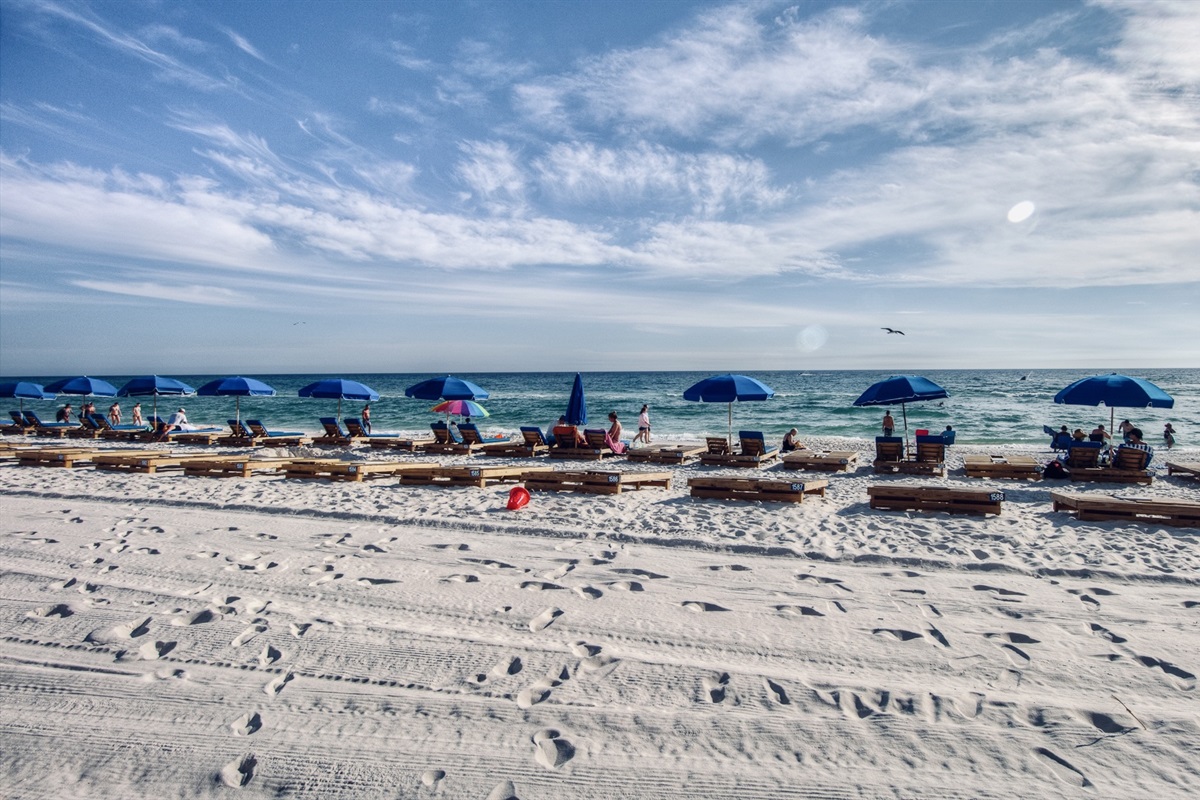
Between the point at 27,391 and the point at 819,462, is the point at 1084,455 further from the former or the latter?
the point at 27,391

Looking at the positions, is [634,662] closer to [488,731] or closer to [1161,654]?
[488,731]

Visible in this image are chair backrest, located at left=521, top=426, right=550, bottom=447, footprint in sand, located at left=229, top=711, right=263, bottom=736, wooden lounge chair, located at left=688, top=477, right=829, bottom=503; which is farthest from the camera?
chair backrest, located at left=521, top=426, right=550, bottom=447

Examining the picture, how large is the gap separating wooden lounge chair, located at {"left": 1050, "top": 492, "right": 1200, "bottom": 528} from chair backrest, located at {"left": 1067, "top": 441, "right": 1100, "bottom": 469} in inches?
185

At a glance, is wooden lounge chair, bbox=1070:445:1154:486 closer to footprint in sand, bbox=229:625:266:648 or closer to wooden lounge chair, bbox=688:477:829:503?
wooden lounge chair, bbox=688:477:829:503

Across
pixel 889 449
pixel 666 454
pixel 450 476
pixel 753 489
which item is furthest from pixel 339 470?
pixel 889 449

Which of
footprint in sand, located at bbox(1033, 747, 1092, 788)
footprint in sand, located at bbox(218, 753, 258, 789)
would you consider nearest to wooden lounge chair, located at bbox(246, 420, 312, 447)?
footprint in sand, located at bbox(218, 753, 258, 789)

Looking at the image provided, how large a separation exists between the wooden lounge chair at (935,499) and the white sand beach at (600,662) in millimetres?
936

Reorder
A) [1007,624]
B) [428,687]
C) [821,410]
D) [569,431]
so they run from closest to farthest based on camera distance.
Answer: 1. [428,687]
2. [1007,624]
3. [569,431]
4. [821,410]

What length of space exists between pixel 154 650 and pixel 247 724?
1383mm

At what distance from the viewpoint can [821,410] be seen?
40.0m

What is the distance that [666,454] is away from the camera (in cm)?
1511

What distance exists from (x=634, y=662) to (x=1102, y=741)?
2.53 metres

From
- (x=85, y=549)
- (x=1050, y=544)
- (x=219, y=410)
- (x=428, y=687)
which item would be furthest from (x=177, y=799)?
(x=219, y=410)

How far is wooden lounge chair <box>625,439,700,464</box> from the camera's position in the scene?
49.4ft
